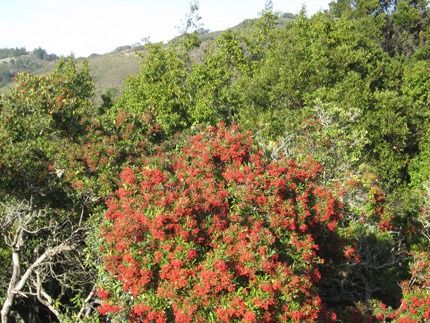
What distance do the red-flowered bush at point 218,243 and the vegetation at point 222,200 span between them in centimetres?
4

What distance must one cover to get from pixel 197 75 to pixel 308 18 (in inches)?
403

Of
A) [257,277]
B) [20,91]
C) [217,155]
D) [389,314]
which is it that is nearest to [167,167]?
[217,155]

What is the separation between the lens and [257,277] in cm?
736

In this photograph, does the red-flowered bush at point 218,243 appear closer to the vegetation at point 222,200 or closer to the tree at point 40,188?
the vegetation at point 222,200

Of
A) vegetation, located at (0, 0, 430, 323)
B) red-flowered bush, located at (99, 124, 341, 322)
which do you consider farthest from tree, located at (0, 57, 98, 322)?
red-flowered bush, located at (99, 124, 341, 322)

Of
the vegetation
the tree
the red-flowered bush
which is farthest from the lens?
the tree

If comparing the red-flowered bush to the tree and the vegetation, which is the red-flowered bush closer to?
the vegetation

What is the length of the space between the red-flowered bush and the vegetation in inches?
1.6

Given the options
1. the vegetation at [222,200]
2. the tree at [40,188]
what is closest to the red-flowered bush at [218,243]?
the vegetation at [222,200]

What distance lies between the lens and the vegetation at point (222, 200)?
7.48 metres

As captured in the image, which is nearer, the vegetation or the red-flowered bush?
the red-flowered bush

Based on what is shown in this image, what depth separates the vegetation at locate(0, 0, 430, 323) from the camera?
295 inches

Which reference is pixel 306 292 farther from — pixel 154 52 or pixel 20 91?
pixel 154 52

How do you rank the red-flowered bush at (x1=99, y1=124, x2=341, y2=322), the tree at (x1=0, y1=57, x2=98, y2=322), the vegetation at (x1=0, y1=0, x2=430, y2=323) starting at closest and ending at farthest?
the red-flowered bush at (x1=99, y1=124, x2=341, y2=322) < the vegetation at (x1=0, y1=0, x2=430, y2=323) < the tree at (x1=0, y1=57, x2=98, y2=322)
